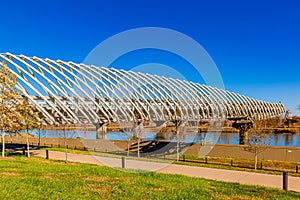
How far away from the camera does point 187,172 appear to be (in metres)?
12.8

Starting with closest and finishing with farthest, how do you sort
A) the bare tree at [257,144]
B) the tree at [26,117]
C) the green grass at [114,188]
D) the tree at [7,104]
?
the green grass at [114,188]
the tree at [7,104]
the tree at [26,117]
the bare tree at [257,144]

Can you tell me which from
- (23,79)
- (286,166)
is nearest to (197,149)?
(286,166)

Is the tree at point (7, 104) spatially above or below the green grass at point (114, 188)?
above

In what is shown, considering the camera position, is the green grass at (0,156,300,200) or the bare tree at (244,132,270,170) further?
the bare tree at (244,132,270,170)

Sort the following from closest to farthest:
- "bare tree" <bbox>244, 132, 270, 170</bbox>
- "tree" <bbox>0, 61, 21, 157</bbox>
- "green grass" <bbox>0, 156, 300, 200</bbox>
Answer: "green grass" <bbox>0, 156, 300, 200</bbox> → "tree" <bbox>0, 61, 21, 157</bbox> → "bare tree" <bbox>244, 132, 270, 170</bbox>

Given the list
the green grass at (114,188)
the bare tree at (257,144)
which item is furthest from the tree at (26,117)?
the bare tree at (257,144)

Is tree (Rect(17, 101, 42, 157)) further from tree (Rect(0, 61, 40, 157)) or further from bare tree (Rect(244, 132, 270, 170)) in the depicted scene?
bare tree (Rect(244, 132, 270, 170))

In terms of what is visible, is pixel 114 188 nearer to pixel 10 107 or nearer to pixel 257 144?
pixel 10 107

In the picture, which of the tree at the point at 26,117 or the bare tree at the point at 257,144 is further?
the bare tree at the point at 257,144

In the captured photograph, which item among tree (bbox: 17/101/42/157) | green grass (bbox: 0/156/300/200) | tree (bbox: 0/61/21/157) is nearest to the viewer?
green grass (bbox: 0/156/300/200)

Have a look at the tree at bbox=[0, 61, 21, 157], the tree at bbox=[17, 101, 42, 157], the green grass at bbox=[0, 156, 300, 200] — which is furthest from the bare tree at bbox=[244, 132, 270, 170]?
the tree at bbox=[0, 61, 21, 157]

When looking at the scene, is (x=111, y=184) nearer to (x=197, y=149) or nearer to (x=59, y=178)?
(x=59, y=178)

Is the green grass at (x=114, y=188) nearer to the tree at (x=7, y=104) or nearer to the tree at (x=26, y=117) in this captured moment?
the tree at (x=7, y=104)

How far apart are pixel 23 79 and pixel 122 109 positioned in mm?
11531
